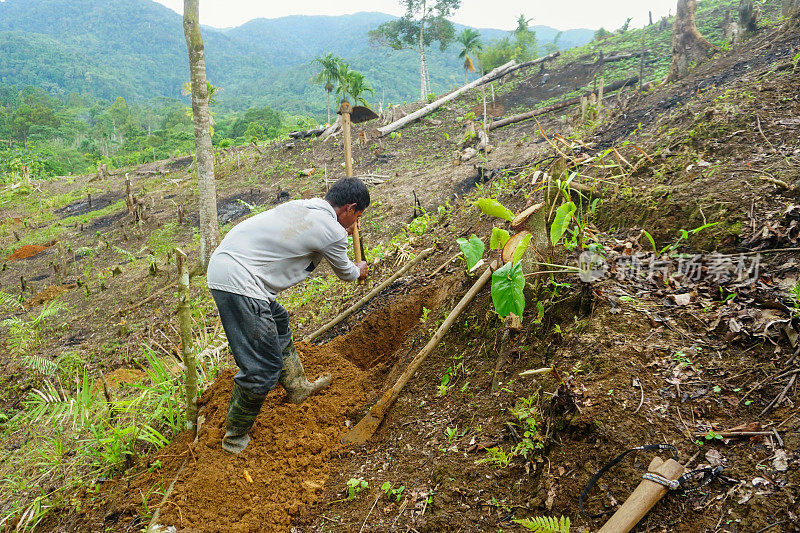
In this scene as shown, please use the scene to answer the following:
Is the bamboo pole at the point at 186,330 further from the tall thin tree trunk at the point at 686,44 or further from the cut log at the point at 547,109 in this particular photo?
the cut log at the point at 547,109

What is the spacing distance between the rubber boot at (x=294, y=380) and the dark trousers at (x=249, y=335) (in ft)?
1.51

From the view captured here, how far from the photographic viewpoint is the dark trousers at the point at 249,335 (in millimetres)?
2754

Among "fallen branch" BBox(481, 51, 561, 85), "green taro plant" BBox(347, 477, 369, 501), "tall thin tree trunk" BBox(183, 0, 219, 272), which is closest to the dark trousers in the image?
"green taro plant" BBox(347, 477, 369, 501)

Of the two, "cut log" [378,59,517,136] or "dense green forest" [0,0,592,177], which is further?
"dense green forest" [0,0,592,177]

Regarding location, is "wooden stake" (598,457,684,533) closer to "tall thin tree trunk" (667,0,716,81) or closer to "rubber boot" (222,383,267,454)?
"rubber boot" (222,383,267,454)

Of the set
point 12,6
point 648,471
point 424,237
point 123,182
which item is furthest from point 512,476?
point 12,6

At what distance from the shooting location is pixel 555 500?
1821 millimetres

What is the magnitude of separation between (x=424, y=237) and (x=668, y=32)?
48.7 ft

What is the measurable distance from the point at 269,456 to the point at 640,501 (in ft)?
7.32

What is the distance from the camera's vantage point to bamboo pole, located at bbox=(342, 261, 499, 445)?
9.69 feet

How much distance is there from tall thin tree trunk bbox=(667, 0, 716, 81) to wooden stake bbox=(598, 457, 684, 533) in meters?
8.76

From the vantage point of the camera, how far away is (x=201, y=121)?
7496mm

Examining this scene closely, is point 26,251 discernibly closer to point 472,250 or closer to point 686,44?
point 472,250

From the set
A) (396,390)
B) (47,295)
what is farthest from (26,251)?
(396,390)
